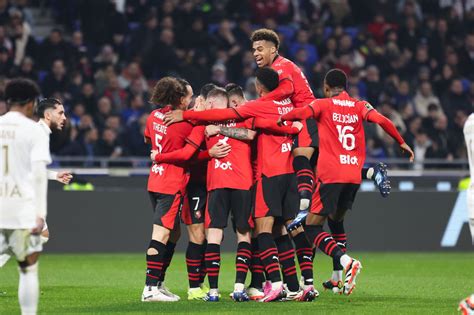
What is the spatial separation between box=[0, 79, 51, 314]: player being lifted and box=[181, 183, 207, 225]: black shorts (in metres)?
3.41

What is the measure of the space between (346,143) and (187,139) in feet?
5.53

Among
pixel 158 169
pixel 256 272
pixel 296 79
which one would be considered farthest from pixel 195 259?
pixel 296 79

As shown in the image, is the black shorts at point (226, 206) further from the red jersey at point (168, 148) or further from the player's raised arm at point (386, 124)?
the player's raised arm at point (386, 124)

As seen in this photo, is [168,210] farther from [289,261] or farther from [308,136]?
[308,136]

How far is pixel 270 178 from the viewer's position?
1116 cm

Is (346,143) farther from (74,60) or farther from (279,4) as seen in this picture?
(279,4)

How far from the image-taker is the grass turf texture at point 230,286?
10.5 m

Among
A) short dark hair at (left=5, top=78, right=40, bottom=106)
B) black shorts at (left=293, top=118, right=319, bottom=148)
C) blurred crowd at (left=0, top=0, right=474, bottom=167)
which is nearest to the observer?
short dark hair at (left=5, top=78, right=40, bottom=106)

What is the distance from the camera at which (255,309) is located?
10.4 m

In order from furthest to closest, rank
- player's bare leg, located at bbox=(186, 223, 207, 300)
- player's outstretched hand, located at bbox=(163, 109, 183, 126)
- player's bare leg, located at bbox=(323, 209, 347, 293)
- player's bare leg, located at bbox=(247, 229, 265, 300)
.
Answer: player's bare leg, located at bbox=(323, 209, 347, 293)
player's bare leg, located at bbox=(247, 229, 265, 300)
player's bare leg, located at bbox=(186, 223, 207, 300)
player's outstretched hand, located at bbox=(163, 109, 183, 126)

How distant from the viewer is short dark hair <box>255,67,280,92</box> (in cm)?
1116

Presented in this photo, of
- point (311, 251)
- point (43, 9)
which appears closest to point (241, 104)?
point (311, 251)

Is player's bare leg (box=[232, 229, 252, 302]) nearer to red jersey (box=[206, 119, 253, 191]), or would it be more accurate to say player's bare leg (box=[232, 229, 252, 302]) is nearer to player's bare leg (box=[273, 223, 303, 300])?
player's bare leg (box=[273, 223, 303, 300])

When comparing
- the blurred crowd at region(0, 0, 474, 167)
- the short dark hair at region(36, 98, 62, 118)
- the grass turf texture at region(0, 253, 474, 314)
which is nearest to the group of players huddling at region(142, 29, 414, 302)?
the grass turf texture at region(0, 253, 474, 314)
